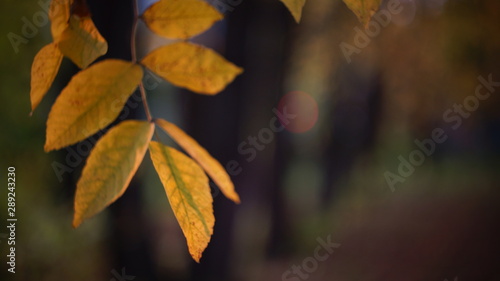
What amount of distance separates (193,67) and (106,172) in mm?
123

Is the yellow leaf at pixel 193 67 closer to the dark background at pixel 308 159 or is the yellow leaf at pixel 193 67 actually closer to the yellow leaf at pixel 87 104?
the yellow leaf at pixel 87 104

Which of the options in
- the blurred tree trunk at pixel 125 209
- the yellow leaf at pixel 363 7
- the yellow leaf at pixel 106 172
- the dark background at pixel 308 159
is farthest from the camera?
the dark background at pixel 308 159

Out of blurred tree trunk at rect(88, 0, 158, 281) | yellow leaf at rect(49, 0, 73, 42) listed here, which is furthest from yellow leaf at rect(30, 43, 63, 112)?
blurred tree trunk at rect(88, 0, 158, 281)

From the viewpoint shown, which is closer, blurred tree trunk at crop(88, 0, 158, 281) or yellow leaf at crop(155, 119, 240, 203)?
yellow leaf at crop(155, 119, 240, 203)

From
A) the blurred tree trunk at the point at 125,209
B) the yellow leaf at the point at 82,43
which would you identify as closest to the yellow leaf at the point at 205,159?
the yellow leaf at the point at 82,43

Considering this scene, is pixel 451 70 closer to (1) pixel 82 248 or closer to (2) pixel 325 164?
(2) pixel 325 164

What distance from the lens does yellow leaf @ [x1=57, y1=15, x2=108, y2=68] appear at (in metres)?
0.43

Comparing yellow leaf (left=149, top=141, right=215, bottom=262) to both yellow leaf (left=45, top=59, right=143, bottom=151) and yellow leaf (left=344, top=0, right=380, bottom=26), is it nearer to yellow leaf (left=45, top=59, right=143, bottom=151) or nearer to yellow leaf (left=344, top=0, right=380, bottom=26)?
yellow leaf (left=45, top=59, right=143, bottom=151)

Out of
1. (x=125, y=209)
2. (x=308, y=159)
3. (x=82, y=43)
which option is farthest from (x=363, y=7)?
(x=308, y=159)

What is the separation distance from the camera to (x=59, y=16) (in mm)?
450

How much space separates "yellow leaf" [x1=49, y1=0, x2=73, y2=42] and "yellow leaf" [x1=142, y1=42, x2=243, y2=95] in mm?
112

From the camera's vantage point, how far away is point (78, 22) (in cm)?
44

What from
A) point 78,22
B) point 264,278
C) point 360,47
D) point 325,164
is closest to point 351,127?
point 325,164

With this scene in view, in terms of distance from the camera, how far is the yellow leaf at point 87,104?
389 mm
